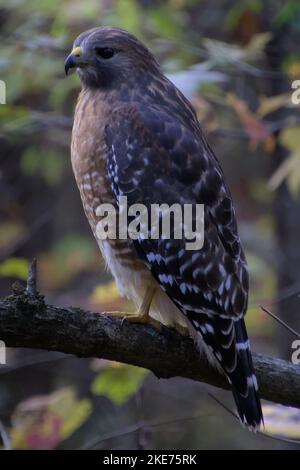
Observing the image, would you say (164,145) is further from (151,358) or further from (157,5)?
(157,5)

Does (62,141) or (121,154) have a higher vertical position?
(62,141)

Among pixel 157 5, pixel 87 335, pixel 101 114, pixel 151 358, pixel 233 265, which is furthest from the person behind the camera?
pixel 157 5

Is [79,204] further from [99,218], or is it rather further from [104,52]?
[99,218]

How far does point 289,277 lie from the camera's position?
7.28 metres

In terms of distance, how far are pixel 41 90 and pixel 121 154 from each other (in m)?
3.24

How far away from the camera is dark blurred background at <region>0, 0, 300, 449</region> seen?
569 centimetres

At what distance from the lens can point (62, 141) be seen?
7.63m

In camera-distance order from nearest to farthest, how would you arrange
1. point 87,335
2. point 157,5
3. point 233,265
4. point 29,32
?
point 87,335, point 233,265, point 29,32, point 157,5

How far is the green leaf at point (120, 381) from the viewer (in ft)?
16.7

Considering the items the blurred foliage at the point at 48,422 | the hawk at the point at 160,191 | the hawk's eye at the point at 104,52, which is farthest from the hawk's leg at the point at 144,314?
the hawk's eye at the point at 104,52

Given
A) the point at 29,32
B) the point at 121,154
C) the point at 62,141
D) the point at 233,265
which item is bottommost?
the point at 233,265

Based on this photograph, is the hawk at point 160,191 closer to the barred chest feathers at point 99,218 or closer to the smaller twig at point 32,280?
the barred chest feathers at point 99,218

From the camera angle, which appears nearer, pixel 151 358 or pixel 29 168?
pixel 151 358

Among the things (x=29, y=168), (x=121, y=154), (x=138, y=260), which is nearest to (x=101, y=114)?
(x=121, y=154)
